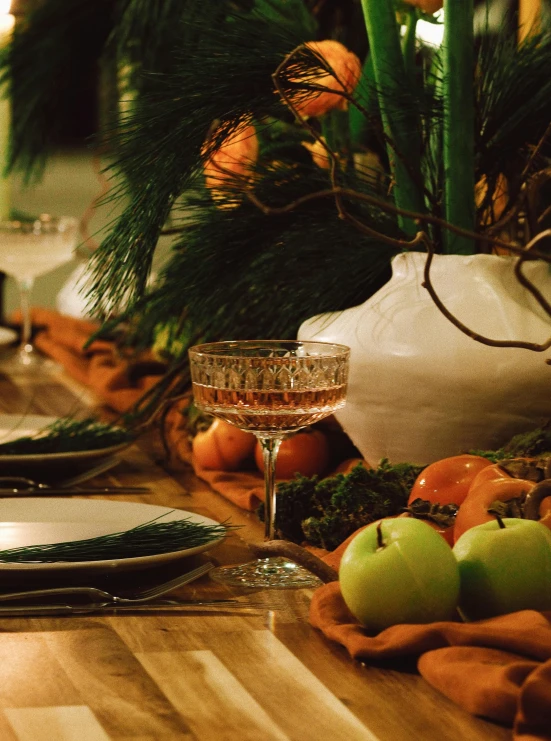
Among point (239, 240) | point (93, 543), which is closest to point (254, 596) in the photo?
point (93, 543)

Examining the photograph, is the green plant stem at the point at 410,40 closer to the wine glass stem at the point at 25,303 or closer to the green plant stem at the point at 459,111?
the green plant stem at the point at 459,111

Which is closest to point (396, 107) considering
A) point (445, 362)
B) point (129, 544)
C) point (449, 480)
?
point (445, 362)

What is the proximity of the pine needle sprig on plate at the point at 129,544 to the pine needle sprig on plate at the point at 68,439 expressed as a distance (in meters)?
0.29

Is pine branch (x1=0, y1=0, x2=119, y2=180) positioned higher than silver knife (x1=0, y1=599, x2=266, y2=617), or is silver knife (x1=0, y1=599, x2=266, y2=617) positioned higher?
pine branch (x1=0, y1=0, x2=119, y2=180)

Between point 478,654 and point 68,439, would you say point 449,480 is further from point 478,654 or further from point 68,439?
point 68,439

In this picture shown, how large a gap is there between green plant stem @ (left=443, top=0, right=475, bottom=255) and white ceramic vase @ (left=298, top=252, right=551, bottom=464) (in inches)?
2.4

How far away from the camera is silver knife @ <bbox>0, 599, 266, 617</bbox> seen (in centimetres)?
80

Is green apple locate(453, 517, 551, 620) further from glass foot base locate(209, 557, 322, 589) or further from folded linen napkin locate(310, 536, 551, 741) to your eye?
glass foot base locate(209, 557, 322, 589)

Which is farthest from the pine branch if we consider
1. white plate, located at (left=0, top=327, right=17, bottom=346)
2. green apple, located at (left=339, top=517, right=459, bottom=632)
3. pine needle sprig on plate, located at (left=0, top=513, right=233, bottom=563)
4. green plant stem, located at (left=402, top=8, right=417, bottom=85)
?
green apple, located at (left=339, top=517, right=459, bottom=632)

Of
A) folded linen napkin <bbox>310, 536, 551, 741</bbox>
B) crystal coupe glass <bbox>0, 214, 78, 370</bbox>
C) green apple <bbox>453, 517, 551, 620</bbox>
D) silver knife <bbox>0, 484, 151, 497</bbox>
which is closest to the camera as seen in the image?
folded linen napkin <bbox>310, 536, 551, 741</bbox>

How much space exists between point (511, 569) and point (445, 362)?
1.01ft

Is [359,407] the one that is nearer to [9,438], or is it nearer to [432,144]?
[432,144]

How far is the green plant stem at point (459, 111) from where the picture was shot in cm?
108

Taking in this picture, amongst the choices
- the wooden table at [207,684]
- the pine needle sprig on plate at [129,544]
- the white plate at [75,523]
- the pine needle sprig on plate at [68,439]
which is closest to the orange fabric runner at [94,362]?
the pine needle sprig on plate at [68,439]
